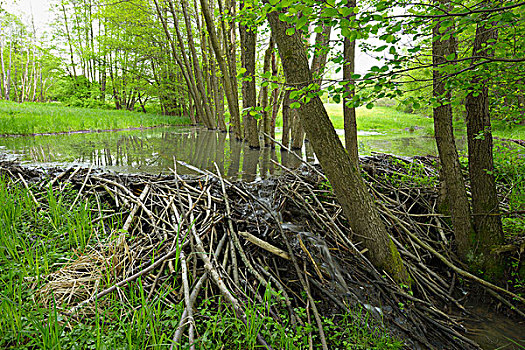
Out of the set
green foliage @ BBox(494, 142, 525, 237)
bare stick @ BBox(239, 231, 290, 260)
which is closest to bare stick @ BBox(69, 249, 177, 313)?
bare stick @ BBox(239, 231, 290, 260)

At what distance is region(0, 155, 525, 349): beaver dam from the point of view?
1.73 meters

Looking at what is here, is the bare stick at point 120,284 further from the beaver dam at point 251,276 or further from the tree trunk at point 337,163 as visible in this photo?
the tree trunk at point 337,163

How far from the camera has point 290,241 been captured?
2414mm

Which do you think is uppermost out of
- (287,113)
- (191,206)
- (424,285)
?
(287,113)

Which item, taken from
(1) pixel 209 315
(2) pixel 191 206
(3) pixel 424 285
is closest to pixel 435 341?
(3) pixel 424 285

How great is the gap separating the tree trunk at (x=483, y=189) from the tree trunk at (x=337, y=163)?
978mm

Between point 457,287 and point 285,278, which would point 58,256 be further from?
point 457,287

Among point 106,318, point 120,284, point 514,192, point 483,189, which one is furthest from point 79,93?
point 514,192

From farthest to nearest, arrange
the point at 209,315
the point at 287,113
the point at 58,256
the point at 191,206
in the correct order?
the point at 287,113 < the point at 191,206 < the point at 58,256 < the point at 209,315

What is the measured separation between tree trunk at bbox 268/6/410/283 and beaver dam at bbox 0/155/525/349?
0.18 m

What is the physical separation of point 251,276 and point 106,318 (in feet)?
3.33

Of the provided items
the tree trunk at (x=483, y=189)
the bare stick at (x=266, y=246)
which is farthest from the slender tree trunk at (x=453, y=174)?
the bare stick at (x=266, y=246)

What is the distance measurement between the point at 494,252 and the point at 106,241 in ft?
12.2

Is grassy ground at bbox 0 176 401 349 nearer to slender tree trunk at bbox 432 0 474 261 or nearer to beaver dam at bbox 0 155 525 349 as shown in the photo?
beaver dam at bbox 0 155 525 349
